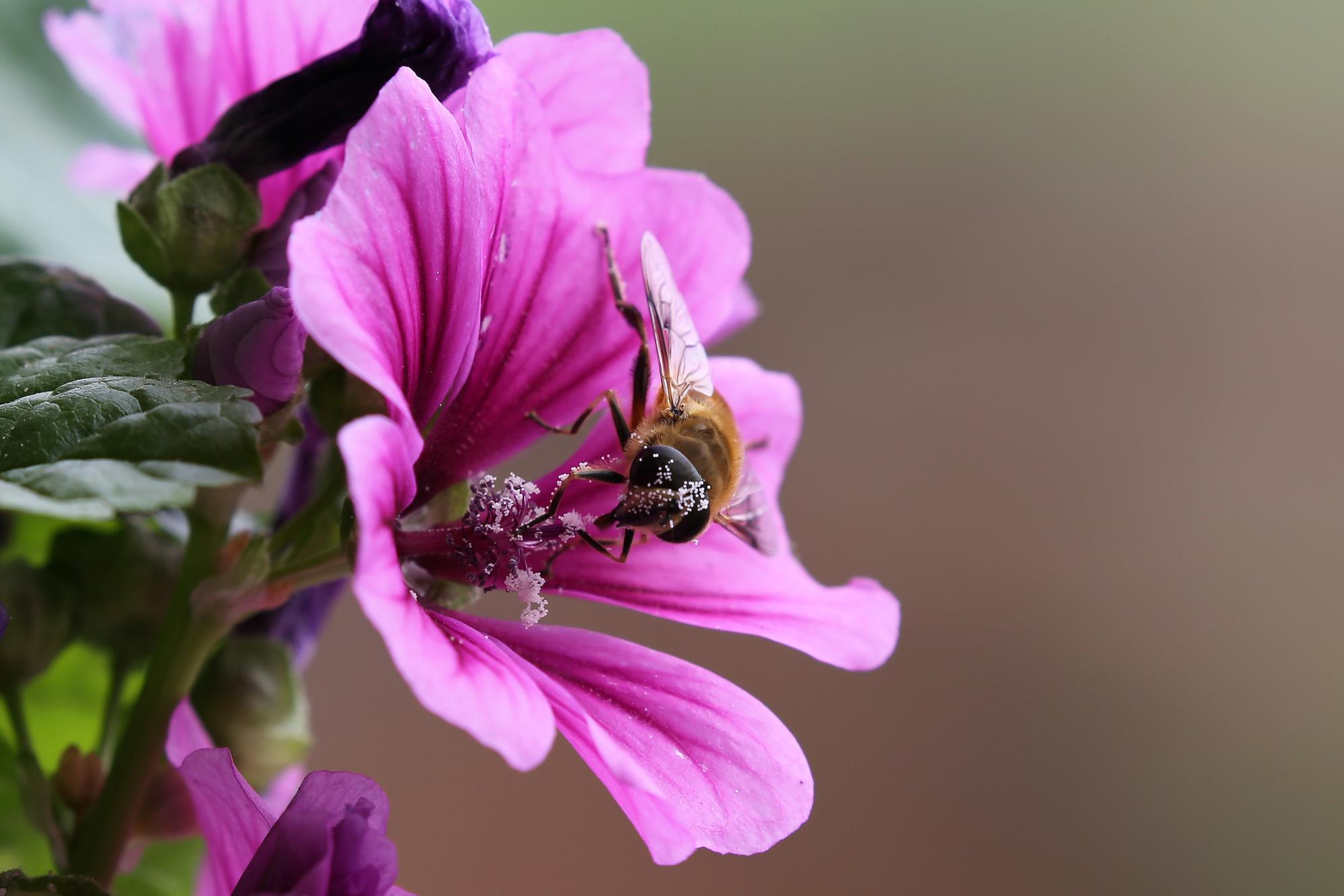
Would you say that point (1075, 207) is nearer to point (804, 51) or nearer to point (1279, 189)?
point (1279, 189)

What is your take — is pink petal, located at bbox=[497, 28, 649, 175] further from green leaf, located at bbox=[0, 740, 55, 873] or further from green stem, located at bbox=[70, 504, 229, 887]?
green leaf, located at bbox=[0, 740, 55, 873]

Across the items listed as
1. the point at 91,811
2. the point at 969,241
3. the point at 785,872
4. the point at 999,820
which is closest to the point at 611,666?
the point at 91,811

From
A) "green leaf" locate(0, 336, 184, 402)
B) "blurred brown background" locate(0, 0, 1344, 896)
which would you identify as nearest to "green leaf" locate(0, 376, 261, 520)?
"green leaf" locate(0, 336, 184, 402)

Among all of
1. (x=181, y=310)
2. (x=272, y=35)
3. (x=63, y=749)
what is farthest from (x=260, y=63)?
(x=63, y=749)

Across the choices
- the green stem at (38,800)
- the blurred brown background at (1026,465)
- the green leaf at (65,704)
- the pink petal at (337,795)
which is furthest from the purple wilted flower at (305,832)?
the blurred brown background at (1026,465)

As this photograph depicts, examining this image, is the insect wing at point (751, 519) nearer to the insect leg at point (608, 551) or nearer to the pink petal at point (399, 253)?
the insect leg at point (608, 551)

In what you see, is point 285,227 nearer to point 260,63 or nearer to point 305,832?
point 260,63
